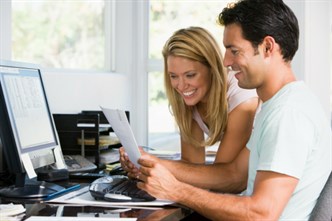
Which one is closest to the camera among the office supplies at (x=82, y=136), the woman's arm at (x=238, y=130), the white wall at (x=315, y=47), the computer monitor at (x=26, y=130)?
the computer monitor at (x=26, y=130)

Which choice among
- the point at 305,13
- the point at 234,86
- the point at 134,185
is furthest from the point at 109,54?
the point at 134,185

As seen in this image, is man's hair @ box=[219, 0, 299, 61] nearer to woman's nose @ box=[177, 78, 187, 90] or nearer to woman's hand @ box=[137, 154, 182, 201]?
woman's hand @ box=[137, 154, 182, 201]

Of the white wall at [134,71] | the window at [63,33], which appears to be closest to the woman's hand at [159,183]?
the white wall at [134,71]

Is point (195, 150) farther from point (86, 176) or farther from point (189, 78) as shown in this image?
point (86, 176)

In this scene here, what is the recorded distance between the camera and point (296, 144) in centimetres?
144

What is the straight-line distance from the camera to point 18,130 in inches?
69.4

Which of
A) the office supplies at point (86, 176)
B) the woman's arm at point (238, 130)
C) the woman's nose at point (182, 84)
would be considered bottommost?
the office supplies at point (86, 176)

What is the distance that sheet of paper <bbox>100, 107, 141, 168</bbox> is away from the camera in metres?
1.76

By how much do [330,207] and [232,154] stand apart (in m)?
0.70

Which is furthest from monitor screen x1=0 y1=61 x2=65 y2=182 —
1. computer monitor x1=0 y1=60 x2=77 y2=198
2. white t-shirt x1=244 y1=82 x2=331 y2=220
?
white t-shirt x1=244 y1=82 x2=331 y2=220

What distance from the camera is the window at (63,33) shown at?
9.18 ft

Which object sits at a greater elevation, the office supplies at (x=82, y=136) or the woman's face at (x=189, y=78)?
the woman's face at (x=189, y=78)

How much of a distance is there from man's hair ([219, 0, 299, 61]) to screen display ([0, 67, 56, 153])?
73 cm

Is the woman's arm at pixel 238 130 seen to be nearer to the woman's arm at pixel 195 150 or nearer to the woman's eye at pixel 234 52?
the woman's arm at pixel 195 150
